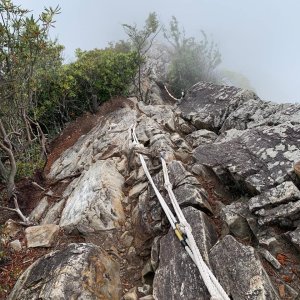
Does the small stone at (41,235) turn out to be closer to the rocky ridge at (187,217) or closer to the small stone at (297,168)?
the rocky ridge at (187,217)

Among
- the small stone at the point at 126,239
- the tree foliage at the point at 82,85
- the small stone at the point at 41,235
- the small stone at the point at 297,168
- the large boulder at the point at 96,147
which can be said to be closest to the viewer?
the small stone at the point at 297,168

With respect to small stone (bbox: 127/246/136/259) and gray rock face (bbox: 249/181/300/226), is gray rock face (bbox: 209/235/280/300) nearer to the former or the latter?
gray rock face (bbox: 249/181/300/226)

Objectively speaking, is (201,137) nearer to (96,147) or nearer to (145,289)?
(96,147)

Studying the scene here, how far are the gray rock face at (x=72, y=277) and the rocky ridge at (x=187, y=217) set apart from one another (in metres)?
0.02

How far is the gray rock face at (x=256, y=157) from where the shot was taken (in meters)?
6.32

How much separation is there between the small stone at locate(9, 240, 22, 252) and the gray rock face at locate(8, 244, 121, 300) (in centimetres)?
157

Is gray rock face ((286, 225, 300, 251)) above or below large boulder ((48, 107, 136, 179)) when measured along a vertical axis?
below

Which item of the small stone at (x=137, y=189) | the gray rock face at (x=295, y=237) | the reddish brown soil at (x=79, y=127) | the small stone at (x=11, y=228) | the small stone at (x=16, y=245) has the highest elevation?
the reddish brown soil at (x=79, y=127)

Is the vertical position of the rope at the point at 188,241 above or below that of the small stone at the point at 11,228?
below

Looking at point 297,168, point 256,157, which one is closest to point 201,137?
point 256,157

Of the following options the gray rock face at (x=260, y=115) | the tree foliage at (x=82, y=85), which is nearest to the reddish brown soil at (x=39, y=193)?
the tree foliage at (x=82, y=85)

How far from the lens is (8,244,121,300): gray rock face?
509 centimetres

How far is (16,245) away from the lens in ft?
23.9

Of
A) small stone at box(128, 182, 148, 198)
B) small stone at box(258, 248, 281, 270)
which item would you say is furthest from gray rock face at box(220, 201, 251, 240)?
small stone at box(128, 182, 148, 198)
